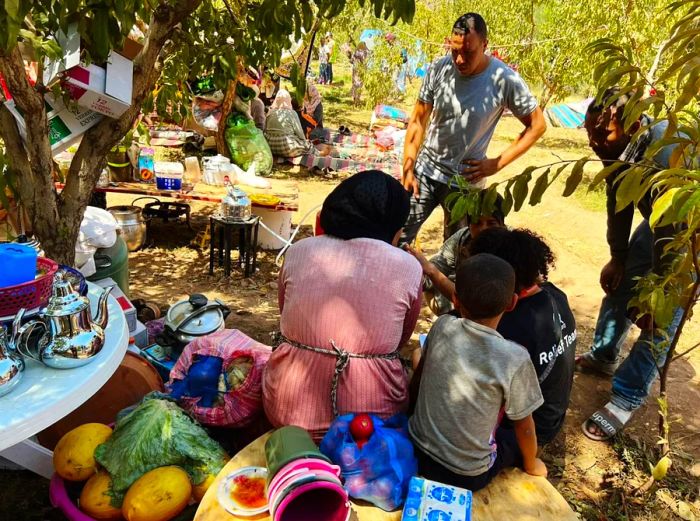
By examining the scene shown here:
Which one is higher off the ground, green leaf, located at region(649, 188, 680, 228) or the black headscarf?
green leaf, located at region(649, 188, 680, 228)

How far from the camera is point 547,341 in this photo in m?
2.03

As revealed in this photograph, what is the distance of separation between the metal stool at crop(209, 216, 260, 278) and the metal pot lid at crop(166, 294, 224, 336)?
4.84 ft

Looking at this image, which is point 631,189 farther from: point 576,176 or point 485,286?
point 485,286

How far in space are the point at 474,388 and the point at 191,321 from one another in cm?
169

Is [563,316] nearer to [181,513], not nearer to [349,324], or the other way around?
[349,324]

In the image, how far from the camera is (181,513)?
187 centimetres

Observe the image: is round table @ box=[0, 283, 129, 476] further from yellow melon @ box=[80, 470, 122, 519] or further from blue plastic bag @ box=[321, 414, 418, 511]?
blue plastic bag @ box=[321, 414, 418, 511]

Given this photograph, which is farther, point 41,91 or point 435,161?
point 435,161

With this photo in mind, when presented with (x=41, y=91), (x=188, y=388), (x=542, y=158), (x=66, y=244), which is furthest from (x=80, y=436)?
(x=542, y=158)

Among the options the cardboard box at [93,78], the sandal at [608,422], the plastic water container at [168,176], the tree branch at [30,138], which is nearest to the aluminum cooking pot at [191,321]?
the tree branch at [30,138]

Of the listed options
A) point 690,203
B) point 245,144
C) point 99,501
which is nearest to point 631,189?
point 690,203

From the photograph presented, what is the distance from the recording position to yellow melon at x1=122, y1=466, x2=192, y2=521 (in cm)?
175

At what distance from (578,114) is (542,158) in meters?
4.07

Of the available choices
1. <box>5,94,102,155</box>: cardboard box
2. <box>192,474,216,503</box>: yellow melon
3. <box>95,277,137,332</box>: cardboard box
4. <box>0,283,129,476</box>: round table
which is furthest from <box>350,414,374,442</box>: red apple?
<box>5,94,102,155</box>: cardboard box
